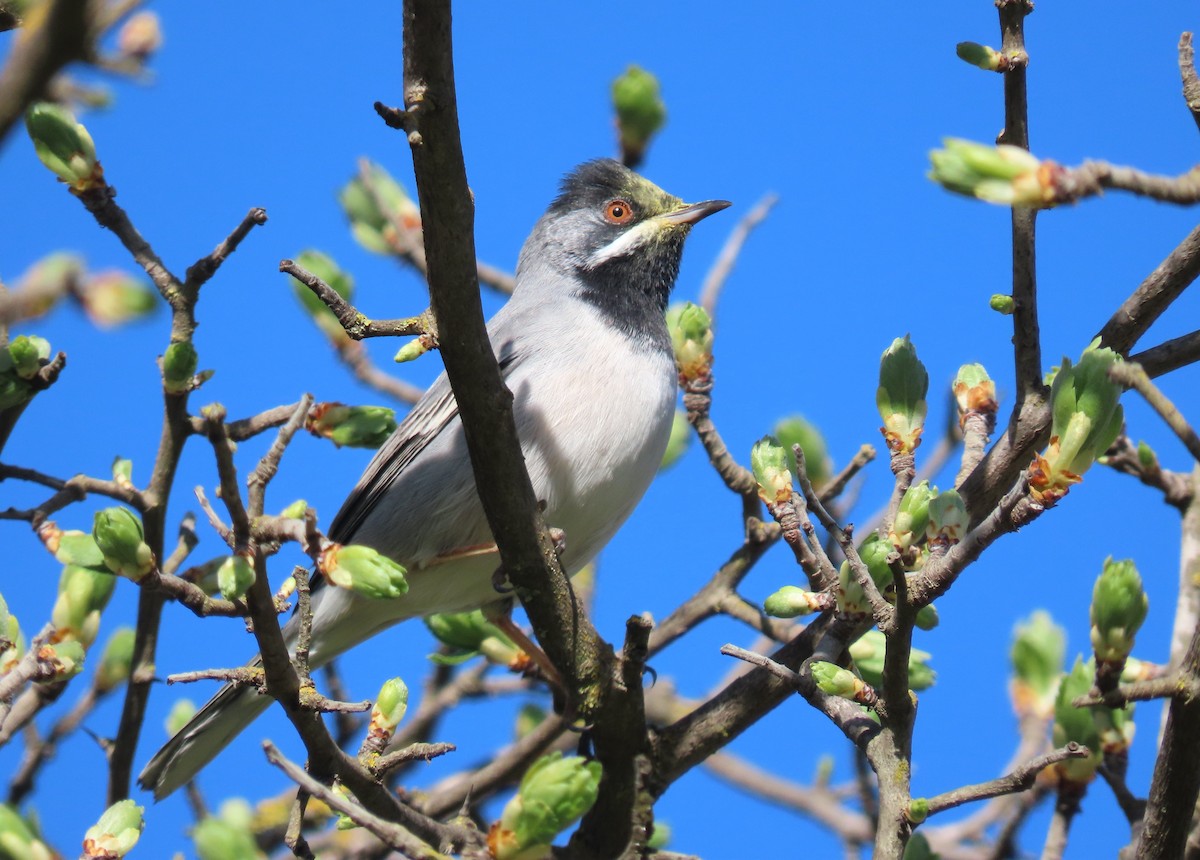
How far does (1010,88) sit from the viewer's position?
3418 mm

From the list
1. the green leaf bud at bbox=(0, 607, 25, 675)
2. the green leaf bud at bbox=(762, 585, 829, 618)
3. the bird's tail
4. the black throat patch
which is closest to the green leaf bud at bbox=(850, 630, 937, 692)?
the green leaf bud at bbox=(762, 585, 829, 618)

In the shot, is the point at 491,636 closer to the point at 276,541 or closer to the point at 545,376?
the point at 545,376

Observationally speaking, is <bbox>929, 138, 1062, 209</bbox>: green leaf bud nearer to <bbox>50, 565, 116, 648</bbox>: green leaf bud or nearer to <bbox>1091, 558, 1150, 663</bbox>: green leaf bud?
<bbox>1091, 558, 1150, 663</bbox>: green leaf bud

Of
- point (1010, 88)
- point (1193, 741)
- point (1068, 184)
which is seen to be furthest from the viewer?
point (1010, 88)

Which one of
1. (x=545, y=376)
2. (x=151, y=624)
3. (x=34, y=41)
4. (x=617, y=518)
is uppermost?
(x=545, y=376)

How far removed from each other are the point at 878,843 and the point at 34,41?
2415 mm

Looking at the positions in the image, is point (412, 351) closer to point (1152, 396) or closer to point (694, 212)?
point (1152, 396)

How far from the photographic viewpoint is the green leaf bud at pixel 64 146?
3.91 meters

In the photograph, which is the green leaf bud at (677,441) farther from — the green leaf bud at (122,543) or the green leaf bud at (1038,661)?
the green leaf bud at (122,543)

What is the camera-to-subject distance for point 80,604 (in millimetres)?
4176

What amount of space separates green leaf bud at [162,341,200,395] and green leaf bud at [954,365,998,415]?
2448 mm

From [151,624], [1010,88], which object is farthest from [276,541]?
[1010,88]

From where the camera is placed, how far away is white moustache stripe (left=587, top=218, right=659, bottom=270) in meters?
5.99

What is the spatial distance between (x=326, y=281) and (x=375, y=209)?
1213 millimetres
